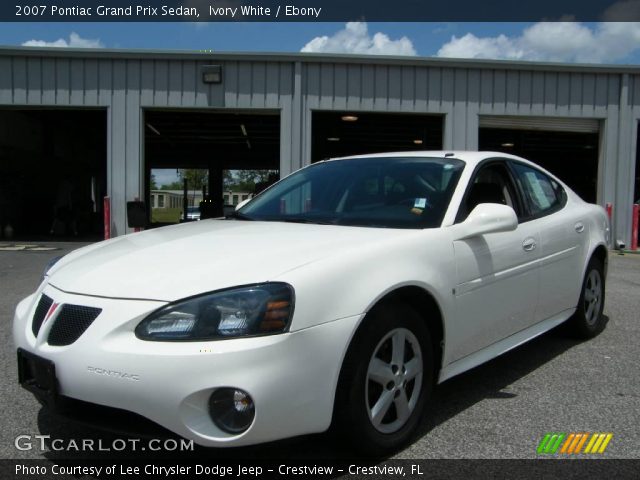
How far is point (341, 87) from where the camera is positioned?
42.3 ft

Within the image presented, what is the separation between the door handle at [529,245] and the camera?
351 cm

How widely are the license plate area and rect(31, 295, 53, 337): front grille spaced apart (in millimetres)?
102

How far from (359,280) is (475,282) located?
874mm

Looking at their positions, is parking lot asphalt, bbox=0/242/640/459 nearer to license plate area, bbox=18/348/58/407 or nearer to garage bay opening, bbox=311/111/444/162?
license plate area, bbox=18/348/58/407

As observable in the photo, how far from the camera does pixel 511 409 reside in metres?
3.20

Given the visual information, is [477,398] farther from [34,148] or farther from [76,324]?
[34,148]

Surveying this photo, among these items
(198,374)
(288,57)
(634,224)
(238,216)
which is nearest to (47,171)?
(288,57)

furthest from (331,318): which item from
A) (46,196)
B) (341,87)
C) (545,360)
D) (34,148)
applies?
(46,196)

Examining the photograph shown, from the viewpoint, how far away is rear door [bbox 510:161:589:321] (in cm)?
378

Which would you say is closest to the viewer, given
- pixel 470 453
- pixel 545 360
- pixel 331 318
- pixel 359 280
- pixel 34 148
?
pixel 331 318

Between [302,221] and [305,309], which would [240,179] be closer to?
[302,221]

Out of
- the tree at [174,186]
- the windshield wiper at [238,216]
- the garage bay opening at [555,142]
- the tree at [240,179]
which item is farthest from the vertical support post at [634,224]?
the tree at [174,186]

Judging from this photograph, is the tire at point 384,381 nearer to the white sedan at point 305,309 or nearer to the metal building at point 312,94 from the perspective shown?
the white sedan at point 305,309

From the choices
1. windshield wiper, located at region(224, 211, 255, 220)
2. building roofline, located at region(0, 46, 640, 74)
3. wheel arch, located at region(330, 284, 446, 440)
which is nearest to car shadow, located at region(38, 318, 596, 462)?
wheel arch, located at region(330, 284, 446, 440)
